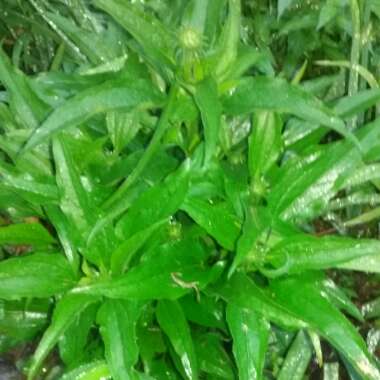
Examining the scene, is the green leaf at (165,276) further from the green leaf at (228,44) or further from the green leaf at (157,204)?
the green leaf at (228,44)

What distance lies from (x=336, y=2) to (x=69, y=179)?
0.34 m

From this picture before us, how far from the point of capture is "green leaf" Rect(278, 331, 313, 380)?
2.76 feet

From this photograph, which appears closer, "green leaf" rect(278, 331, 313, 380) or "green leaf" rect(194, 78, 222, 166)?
"green leaf" rect(194, 78, 222, 166)

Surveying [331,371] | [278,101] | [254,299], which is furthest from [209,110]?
[331,371]

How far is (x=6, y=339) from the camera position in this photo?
2.90 ft

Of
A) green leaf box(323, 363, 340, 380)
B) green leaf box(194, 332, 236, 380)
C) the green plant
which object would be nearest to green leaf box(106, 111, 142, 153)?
the green plant

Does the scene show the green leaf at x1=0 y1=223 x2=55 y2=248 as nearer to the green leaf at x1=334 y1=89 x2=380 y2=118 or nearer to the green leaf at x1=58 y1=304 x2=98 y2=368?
the green leaf at x1=58 y1=304 x2=98 y2=368

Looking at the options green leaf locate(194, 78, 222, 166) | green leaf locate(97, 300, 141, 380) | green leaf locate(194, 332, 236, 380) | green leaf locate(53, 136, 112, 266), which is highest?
green leaf locate(194, 78, 222, 166)

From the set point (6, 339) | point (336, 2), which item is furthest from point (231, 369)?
point (336, 2)

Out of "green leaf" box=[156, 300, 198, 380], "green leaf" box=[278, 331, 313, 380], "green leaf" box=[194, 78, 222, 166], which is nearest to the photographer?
"green leaf" box=[194, 78, 222, 166]

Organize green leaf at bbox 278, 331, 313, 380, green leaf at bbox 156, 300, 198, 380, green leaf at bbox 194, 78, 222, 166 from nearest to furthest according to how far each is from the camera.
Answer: green leaf at bbox 194, 78, 222, 166
green leaf at bbox 156, 300, 198, 380
green leaf at bbox 278, 331, 313, 380

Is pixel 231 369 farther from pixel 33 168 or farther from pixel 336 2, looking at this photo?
pixel 336 2

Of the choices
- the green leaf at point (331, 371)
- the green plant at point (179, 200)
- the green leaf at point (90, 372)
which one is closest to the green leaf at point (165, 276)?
the green plant at point (179, 200)

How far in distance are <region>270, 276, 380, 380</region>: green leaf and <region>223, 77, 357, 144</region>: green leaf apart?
0.43 feet
